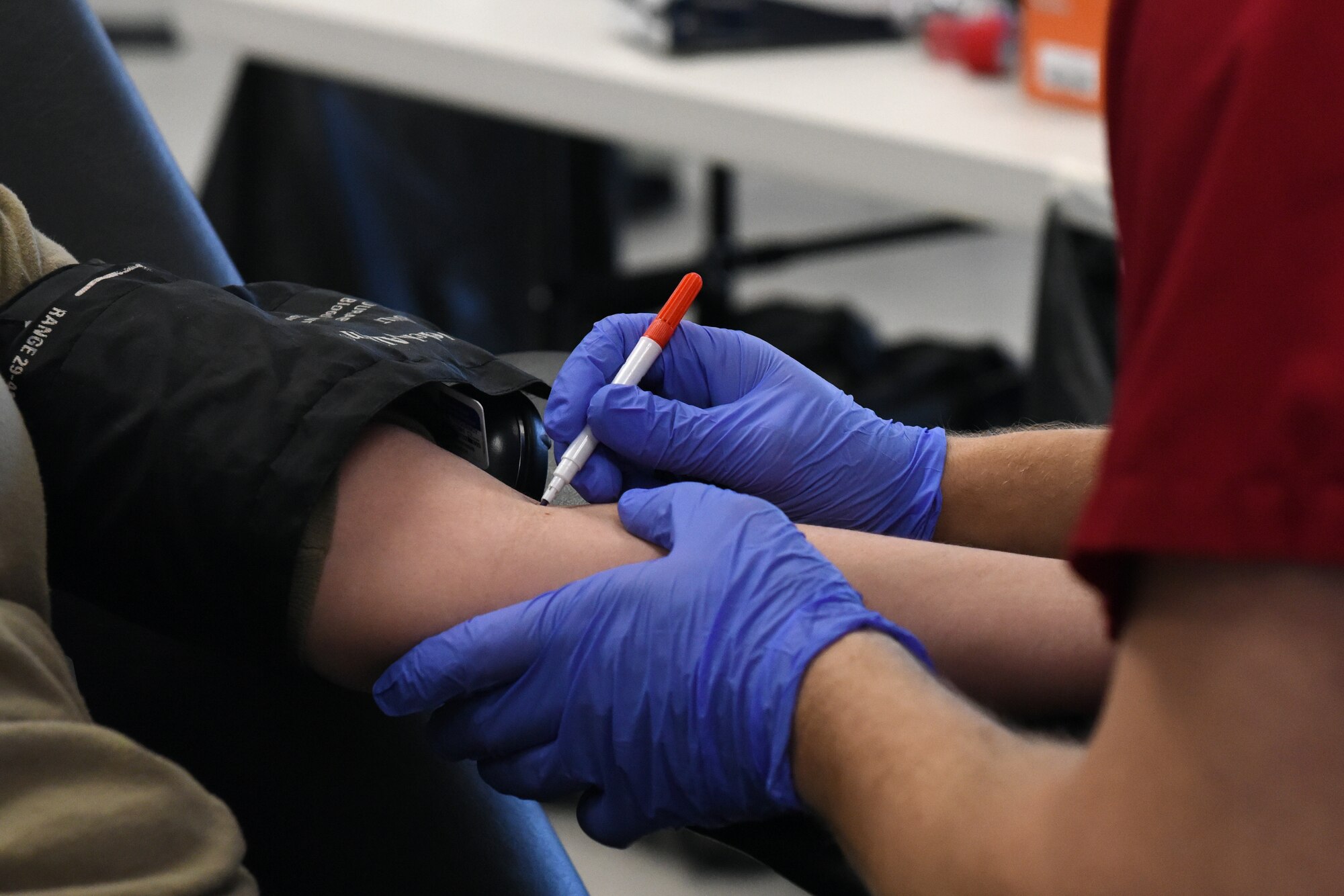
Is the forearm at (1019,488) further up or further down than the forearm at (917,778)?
further down

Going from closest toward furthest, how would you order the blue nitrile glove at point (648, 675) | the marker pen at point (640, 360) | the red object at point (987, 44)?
the blue nitrile glove at point (648, 675) → the marker pen at point (640, 360) → the red object at point (987, 44)

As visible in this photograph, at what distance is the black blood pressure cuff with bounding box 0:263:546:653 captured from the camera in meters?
0.62

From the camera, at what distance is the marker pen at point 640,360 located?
A: 0.77m

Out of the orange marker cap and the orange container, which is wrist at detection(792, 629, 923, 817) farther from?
the orange container

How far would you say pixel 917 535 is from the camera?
0.86 meters

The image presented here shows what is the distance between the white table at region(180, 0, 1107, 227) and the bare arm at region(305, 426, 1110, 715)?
781 millimetres

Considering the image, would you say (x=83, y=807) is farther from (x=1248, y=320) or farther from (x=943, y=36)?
(x=943, y=36)

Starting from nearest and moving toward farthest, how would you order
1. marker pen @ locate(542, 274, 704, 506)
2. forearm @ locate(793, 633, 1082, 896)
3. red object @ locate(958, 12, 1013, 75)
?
forearm @ locate(793, 633, 1082, 896)
marker pen @ locate(542, 274, 704, 506)
red object @ locate(958, 12, 1013, 75)

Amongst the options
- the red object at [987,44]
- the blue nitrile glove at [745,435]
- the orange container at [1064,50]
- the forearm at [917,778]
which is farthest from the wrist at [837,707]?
the red object at [987,44]

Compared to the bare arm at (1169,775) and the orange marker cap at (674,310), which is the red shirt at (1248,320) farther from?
the orange marker cap at (674,310)

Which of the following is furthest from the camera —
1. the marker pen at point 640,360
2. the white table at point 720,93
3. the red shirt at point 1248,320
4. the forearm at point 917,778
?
the white table at point 720,93

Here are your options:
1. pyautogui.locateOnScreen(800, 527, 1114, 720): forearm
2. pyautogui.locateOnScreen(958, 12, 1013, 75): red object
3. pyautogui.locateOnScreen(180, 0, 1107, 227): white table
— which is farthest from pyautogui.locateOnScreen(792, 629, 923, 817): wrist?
pyautogui.locateOnScreen(958, 12, 1013, 75): red object

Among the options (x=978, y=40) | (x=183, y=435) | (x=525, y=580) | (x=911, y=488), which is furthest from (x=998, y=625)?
(x=978, y=40)

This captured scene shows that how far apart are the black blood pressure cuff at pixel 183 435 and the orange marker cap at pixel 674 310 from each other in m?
0.18
